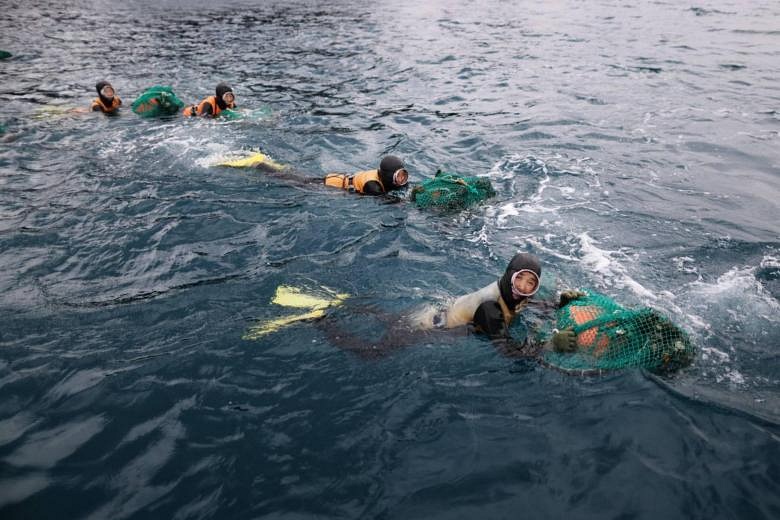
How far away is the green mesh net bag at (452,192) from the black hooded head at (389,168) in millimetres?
490

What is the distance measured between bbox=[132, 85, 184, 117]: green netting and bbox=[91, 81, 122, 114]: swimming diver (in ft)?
1.86

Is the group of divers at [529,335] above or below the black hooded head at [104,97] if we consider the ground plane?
below

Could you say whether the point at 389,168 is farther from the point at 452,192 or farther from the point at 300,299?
the point at 300,299

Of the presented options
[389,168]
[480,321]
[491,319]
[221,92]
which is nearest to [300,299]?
[480,321]

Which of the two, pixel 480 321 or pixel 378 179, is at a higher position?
pixel 378 179

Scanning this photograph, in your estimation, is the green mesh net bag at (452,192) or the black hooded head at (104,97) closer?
the green mesh net bag at (452,192)

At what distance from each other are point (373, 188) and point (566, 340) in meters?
4.87

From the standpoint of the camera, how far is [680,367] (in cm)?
485

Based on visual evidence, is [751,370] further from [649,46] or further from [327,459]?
[649,46]

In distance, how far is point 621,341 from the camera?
4.77 metres

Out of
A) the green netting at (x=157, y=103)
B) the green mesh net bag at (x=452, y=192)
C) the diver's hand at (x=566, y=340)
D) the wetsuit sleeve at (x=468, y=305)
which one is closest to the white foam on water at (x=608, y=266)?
the green mesh net bag at (x=452, y=192)

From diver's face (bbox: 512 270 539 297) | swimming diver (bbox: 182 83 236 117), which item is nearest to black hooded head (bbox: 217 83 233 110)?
swimming diver (bbox: 182 83 236 117)

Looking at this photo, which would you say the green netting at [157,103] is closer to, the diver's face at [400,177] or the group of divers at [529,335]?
the diver's face at [400,177]

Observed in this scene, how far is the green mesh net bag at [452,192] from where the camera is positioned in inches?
324
